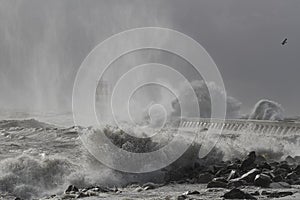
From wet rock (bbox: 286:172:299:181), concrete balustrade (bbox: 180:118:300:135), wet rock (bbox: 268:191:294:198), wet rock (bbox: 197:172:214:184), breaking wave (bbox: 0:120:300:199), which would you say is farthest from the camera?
concrete balustrade (bbox: 180:118:300:135)

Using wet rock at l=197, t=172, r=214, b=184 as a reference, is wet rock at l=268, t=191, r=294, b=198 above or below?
below

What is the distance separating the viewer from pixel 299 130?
35.8 meters

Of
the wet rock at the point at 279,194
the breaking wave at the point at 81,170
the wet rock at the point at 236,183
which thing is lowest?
the wet rock at the point at 279,194

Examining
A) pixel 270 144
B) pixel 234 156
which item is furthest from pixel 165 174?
pixel 270 144

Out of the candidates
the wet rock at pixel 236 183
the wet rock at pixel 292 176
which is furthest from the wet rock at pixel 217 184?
the wet rock at pixel 292 176

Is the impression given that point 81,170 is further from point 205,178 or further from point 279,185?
point 279,185

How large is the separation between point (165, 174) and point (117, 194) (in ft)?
14.2

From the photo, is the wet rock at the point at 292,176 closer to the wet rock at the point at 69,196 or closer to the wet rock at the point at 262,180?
the wet rock at the point at 262,180

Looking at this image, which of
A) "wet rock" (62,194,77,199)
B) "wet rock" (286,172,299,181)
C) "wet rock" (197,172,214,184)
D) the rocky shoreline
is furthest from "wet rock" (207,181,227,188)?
"wet rock" (62,194,77,199)

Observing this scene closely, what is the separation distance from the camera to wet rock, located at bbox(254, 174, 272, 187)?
13692 millimetres

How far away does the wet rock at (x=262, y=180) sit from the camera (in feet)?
44.9

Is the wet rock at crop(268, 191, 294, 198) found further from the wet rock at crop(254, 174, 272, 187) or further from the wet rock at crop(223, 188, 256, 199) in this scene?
the wet rock at crop(254, 174, 272, 187)

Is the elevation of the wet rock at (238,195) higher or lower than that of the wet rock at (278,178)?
lower

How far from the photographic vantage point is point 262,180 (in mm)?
13734
